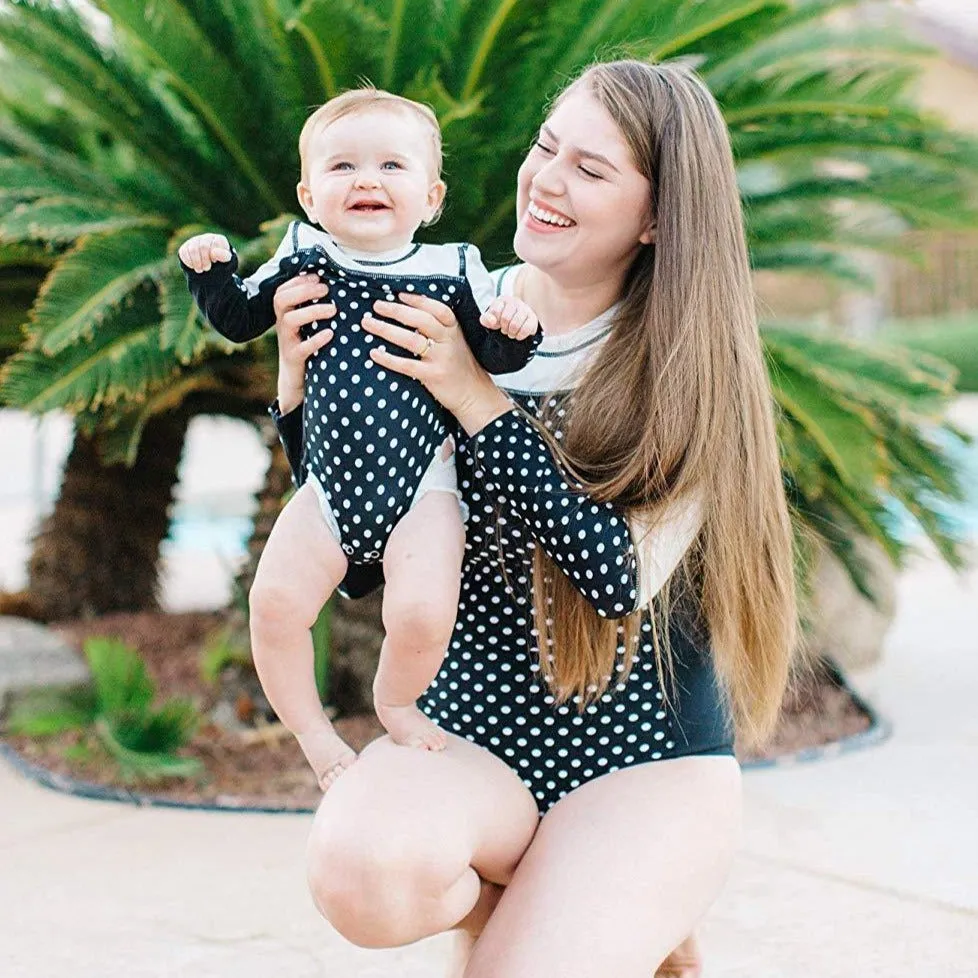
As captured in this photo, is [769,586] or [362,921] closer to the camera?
[362,921]

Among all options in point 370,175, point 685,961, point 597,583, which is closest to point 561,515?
point 597,583

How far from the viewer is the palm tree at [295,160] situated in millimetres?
3959

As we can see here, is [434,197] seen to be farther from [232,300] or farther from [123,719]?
[123,719]

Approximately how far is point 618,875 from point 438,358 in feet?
2.65

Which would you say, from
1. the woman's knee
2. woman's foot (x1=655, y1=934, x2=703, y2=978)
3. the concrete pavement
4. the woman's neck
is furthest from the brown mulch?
the woman's neck

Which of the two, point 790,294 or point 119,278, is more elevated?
point 119,278

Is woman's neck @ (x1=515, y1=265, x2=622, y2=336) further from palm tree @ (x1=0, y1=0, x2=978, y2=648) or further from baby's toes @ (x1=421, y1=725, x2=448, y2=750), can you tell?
palm tree @ (x1=0, y1=0, x2=978, y2=648)

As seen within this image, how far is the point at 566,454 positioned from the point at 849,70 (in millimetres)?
2973

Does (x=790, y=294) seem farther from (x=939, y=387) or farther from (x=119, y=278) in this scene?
(x=119, y=278)

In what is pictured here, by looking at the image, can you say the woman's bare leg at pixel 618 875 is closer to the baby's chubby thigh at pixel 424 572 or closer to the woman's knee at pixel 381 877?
the woman's knee at pixel 381 877

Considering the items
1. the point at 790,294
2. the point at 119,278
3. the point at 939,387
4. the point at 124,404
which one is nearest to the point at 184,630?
the point at 124,404

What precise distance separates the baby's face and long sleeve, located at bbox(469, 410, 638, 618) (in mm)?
336

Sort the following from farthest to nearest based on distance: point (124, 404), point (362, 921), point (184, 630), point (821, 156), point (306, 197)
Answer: point (184, 630) → point (821, 156) → point (124, 404) → point (306, 197) → point (362, 921)

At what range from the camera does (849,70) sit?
4.62 metres
